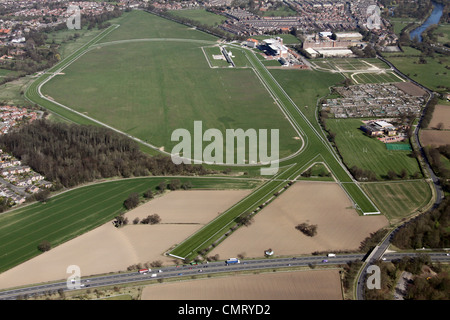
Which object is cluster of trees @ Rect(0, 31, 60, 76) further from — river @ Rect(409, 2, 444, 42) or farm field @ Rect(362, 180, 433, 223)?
river @ Rect(409, 2, 444, 42)

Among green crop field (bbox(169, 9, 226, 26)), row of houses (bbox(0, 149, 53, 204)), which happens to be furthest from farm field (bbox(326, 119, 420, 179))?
green crop field (bbox(169, 9, 226, 26))

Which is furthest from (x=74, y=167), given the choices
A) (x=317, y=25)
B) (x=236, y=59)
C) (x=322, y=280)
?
(x=317, y=25)

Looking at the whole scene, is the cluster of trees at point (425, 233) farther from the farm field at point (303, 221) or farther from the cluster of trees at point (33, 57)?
the cluster of trees at point (33, 57)

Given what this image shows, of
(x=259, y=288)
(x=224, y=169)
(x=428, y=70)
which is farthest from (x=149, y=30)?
(x=259, y=288)

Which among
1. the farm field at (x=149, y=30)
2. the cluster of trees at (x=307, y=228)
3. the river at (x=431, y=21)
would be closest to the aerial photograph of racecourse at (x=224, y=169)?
the cluster of trees at (x=307, y=228)

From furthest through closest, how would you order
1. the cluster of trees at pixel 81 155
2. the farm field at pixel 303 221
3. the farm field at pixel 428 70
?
the farm field at pixel 428 70 < the cluster of trees at pixel 81 155 < the farm field at pixel 303 221

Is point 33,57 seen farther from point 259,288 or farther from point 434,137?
point 434,137

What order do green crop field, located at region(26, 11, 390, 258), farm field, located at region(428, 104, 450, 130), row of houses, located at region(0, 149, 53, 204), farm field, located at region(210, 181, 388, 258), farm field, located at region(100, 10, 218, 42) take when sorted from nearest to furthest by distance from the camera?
farm field, located at region(210, 181, 388, 258)
row of houses, located at region(0, 149, 53, 204)
green crop field, located at region(26, 11, 390, 258)
farm field, located at region(428, 104, 450, 130)
farm field, located at region(100, 10, 218, 42)

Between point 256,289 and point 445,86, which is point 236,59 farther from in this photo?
point 256,289

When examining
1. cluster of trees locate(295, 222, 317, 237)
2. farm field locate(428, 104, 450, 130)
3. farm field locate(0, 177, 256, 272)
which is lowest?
farm field locate(0, 177, 256, 272)
